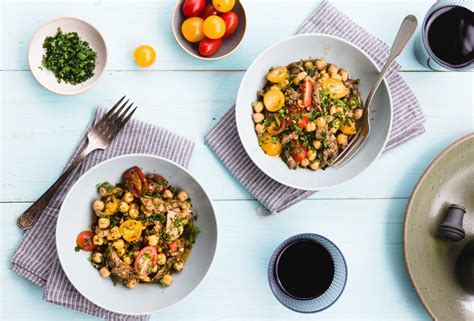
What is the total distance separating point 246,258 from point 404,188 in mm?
693

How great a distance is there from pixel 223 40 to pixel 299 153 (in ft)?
1.75

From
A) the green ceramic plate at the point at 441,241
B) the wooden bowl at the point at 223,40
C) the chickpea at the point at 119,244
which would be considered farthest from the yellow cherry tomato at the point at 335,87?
the chickpea at the point at 119,244

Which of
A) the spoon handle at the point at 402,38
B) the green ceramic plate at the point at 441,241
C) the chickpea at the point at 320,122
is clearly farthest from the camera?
the green ceramic plate at the point at 441,241

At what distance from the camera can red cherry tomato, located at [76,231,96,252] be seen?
6.54 ft

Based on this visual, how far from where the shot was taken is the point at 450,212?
2.11m

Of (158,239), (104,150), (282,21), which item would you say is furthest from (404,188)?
(104,150)

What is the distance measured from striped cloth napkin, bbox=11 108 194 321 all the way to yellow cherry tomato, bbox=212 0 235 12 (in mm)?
503

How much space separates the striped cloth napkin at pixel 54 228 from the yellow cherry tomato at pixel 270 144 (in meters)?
0.28

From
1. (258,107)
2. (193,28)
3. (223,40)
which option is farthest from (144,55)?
(258,107)

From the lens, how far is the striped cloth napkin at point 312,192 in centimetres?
215

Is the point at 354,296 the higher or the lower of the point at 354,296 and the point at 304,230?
the lower

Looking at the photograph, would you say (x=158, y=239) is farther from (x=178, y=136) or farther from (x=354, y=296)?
(x=354, y=296)

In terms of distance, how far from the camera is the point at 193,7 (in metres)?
2.10

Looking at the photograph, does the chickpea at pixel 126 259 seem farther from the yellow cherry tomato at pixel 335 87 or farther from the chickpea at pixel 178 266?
the yellow cherry tomato at pixel 335 87
